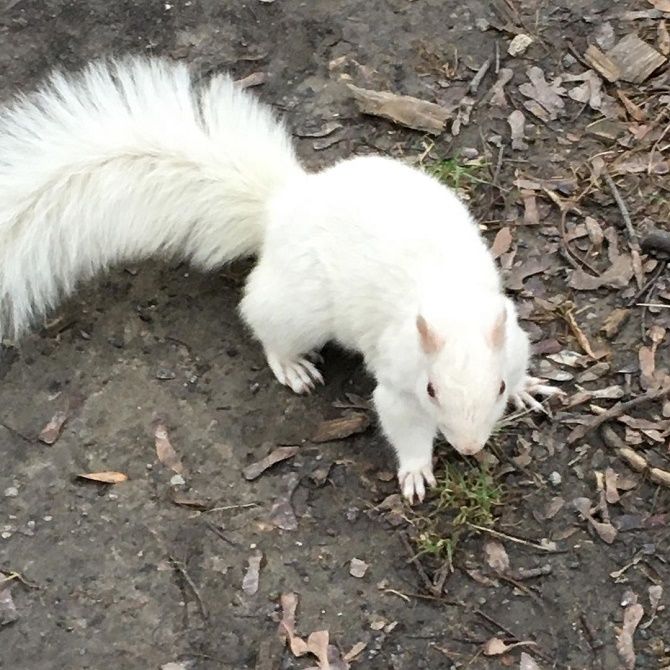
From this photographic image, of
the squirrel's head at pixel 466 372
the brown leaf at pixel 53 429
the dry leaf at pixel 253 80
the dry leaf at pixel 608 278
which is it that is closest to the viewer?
the squirrel's head at pixel 466 372

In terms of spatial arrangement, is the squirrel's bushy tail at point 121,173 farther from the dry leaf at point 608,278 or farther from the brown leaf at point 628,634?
the brown leaf at point 628,634

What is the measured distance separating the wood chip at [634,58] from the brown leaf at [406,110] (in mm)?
735

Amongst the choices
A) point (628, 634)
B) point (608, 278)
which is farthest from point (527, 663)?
point (608, 278)

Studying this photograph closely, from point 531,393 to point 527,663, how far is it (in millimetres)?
859

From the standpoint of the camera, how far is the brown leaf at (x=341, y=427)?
128 inches

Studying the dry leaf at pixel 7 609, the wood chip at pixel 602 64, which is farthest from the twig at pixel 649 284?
the dry leaf at pixel 7 609

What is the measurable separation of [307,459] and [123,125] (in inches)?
47.5

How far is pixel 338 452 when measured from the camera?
3238 millimetres

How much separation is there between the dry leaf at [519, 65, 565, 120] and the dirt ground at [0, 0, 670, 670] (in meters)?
0.03

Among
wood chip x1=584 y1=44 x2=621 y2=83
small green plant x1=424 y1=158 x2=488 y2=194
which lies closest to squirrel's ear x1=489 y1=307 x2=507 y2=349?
small green plant x1=424 y1=158 x2=488 y2=194

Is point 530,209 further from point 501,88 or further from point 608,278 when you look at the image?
point 501,88

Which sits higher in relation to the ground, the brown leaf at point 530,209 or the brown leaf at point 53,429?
the brown leaf at point 53,429

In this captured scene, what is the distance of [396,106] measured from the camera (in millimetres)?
3990

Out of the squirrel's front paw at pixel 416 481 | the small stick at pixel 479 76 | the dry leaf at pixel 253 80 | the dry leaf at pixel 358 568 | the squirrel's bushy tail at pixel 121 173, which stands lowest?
the dry leaf at pixel 358 568
